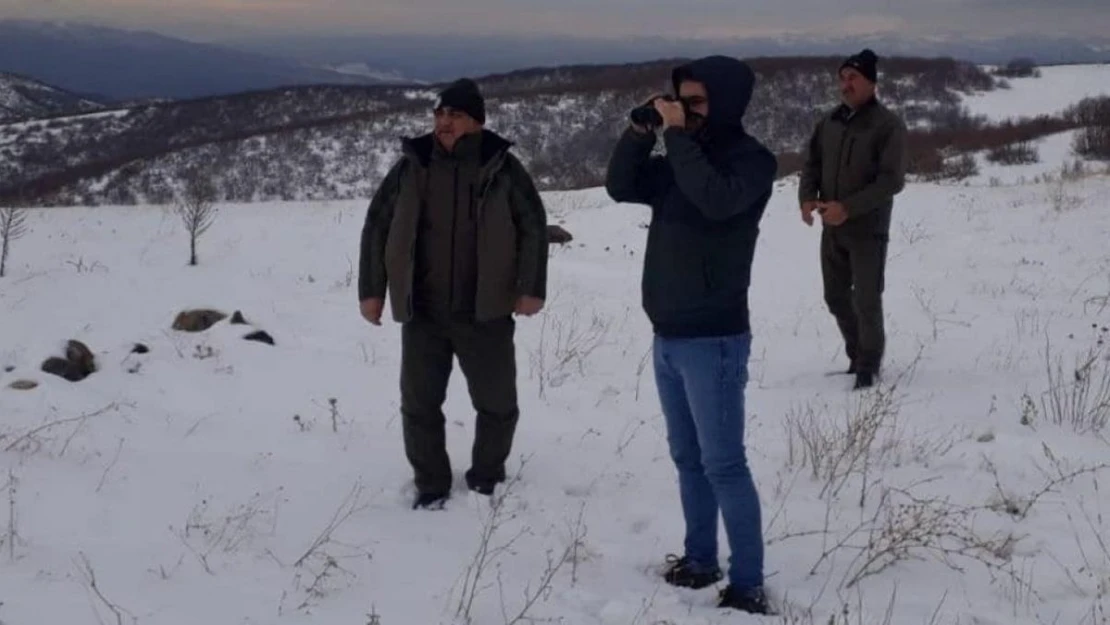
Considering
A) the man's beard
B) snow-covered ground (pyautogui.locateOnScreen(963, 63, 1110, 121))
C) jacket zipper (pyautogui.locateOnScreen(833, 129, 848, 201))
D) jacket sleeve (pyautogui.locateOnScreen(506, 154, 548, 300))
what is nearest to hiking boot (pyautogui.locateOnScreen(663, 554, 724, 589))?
jacket sleeve (pyautogui.locateOnScreen(506, 154, 548, 300))

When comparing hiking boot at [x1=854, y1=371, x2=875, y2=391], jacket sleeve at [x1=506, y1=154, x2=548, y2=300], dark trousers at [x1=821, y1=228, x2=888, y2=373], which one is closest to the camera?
jacket sleeve at [x1=506, y1=154, x2=548, y2=300]

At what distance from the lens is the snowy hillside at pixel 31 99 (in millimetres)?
114375

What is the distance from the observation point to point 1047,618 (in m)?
3.47

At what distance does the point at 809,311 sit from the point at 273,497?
20.8ft

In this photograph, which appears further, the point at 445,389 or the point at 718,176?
the point at 445,389

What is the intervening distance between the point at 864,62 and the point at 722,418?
3.46 meters

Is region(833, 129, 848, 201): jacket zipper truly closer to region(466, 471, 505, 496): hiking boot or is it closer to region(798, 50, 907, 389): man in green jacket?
region(798, 50, 907, 389): man in green jacket

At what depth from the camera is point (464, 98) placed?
170 inches

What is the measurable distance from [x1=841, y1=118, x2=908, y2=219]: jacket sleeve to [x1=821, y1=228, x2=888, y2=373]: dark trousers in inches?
10.0

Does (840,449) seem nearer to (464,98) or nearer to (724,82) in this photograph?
(724,82)

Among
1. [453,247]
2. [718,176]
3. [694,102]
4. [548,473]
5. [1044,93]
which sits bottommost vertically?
[548,473]

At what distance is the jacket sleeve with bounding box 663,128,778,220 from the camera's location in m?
3.24

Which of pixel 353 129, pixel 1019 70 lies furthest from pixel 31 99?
pixel 1019 70

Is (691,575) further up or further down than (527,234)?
further down
